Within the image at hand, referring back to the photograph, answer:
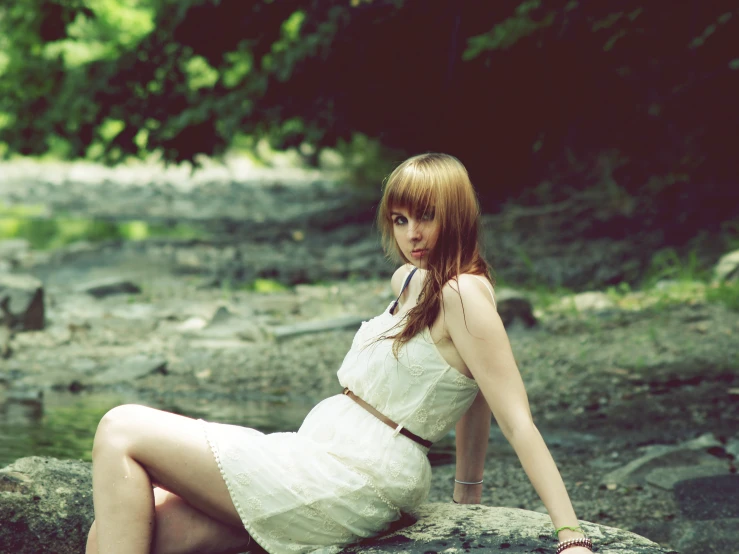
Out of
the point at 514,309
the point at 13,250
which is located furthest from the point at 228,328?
the point at 13,250

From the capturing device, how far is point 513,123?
7.53 meters

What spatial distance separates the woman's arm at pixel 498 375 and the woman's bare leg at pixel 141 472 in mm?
740

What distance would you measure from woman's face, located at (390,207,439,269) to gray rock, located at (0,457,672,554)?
0.75 metres

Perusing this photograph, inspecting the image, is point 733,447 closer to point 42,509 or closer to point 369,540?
point 369,540

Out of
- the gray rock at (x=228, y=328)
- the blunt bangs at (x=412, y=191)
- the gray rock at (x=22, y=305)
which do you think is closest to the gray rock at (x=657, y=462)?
the blunt bangs at (x=412, y=191)

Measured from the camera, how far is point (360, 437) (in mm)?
2697

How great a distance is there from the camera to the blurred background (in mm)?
5590

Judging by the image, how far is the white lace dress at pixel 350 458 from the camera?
104 inches

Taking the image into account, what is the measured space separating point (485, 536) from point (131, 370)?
471cm

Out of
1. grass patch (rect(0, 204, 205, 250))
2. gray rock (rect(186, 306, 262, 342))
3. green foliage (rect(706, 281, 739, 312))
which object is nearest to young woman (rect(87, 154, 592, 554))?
gray rock (rect(186, 306, 262, 342))

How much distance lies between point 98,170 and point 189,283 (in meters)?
24.4

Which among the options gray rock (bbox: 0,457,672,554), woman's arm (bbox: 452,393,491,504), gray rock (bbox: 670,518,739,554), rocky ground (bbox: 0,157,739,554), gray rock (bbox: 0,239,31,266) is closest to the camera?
gray rock (bbox: 0,457,672,554)

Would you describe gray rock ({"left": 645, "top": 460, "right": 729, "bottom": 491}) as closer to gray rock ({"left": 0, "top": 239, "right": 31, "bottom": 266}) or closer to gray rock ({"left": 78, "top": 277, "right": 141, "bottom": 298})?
gray rock ({"left": 78, "top": 277, "right": 141, "bottom": 298})

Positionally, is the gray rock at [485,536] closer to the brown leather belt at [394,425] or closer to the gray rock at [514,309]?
the brown leather belt at [394,425]
